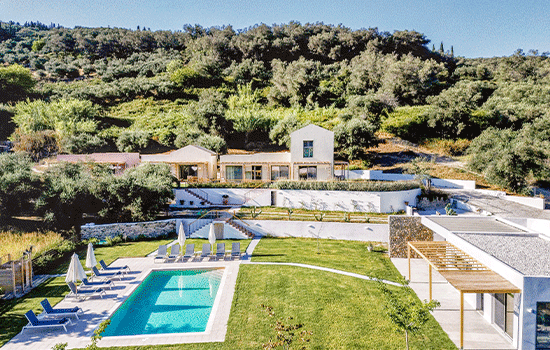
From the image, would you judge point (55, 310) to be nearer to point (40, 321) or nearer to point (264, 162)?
point (40, 321)

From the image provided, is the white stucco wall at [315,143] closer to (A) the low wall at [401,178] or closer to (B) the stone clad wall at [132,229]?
(A) the low wall at [401,178]

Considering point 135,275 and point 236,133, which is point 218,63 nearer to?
point 236,133

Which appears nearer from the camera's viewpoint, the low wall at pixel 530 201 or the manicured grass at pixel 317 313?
the manicured grass at pixel 317 313

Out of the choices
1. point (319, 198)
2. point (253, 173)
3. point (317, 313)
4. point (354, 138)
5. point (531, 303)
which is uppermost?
point (354, 138)

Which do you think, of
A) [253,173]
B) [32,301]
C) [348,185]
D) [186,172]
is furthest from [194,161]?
[32,301]

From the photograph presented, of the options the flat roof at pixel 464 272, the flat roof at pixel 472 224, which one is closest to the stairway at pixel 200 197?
the flat roof at pixel 472 224

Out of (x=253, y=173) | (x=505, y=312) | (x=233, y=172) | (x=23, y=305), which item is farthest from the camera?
(x=233, y=172)
